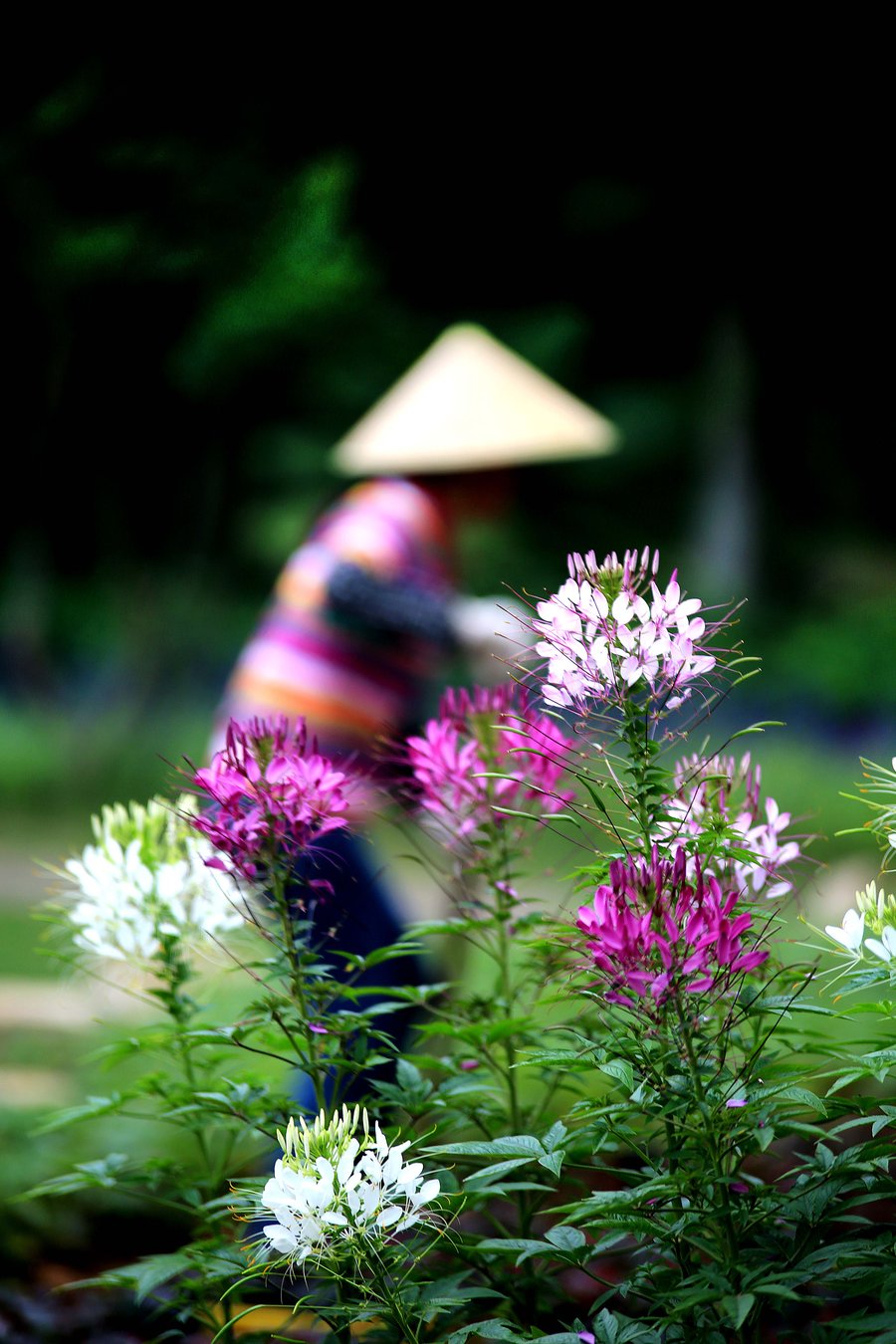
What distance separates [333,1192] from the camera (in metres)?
1.09

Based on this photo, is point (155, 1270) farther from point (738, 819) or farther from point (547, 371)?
point (547, 371)

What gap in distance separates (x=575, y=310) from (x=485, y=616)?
10.1m

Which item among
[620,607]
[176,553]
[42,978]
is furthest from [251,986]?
[176,553]

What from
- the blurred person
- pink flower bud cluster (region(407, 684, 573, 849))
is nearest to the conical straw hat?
the blurred person

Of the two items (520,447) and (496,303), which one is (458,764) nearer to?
(520,447)

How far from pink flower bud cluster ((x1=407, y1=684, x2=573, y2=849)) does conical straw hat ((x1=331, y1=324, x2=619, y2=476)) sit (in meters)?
1.87

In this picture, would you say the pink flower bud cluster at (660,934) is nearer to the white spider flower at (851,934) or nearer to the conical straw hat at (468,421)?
the white spider flower at (851,934)

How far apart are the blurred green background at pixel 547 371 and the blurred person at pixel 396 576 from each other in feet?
16.4

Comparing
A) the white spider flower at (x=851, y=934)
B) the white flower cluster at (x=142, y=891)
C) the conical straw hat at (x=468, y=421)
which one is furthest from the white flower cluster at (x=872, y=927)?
the conical straw hat at (x=468, y=421)

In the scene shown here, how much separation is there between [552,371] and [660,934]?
10.9 m

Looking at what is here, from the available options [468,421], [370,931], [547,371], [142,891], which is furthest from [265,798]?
[547,371]

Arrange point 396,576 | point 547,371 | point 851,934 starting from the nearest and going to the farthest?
point 851,934
point 396,576
point 547,371

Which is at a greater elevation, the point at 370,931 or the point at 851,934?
the point at 370,931

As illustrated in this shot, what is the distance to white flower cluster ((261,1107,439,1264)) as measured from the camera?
1090mm
